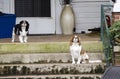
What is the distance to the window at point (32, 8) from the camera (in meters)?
9.35

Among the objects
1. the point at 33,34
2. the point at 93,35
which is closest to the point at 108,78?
the point at 93,35

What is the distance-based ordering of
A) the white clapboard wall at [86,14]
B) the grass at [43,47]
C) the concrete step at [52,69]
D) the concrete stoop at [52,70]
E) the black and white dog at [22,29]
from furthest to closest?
the white clapboard wall at [86,14], the black and white dog at [22,29], the grass at [43,47], the concrete step at [52,69], the concrete stoop at [52,70]

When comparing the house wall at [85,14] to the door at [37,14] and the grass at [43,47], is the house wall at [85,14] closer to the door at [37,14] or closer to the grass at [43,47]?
the door at [37,14]

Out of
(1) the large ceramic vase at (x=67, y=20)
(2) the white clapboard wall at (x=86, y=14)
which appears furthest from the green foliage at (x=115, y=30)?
(2) the white clapboard wall at (x=86, y=14)

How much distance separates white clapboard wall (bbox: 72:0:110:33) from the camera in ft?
31.2

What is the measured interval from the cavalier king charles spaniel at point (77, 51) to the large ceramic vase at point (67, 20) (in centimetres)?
269

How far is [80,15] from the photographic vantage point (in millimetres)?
9594

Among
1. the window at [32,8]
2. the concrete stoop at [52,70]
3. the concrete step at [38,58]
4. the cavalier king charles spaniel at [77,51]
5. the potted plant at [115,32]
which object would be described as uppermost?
the window at [32,8]

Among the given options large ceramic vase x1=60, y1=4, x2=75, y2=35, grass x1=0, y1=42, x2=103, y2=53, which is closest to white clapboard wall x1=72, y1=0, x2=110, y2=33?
large ceramic vase x1=60, y1=4, x2=75, y2=35

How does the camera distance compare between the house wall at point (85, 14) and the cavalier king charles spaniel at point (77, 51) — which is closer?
the cavalier king charles spaniel at point (77, 51)

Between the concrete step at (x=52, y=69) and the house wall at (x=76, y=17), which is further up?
the house wall at (x=76, y=17)

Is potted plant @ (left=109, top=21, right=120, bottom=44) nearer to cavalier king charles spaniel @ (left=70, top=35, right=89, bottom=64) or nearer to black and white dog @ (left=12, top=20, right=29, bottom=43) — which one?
cavalier king charles spaniel @ (left=70, top=35, right=89, bottom=64)

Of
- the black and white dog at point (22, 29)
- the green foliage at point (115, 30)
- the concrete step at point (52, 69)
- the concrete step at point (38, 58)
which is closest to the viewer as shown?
the green foliage at point (115, 30)

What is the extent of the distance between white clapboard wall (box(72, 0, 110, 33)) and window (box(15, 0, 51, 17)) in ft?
2.35
